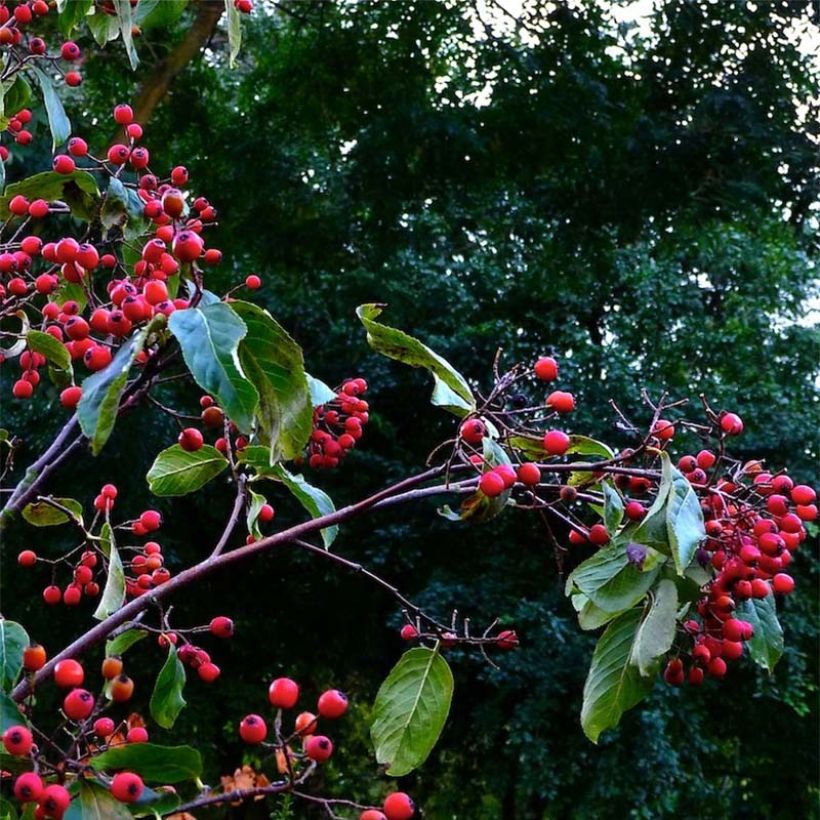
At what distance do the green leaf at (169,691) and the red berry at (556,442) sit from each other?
346 millimetres

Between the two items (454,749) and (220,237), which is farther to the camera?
(454,749)

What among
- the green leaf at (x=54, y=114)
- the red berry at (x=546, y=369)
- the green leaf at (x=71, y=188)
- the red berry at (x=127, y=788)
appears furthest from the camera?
the green leaf at (x=54, y=114)

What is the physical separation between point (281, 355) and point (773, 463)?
375 cm

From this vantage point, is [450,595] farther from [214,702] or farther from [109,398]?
[109,398]

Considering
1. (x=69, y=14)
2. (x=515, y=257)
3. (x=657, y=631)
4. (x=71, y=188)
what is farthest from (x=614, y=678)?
(x=515, y=257)

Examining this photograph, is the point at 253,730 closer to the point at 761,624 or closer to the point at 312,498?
the point at 312,498

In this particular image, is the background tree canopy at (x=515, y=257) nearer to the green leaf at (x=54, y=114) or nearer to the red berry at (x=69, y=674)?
the green leaf at (x=54, y=114)

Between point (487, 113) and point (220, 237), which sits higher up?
point (487, 113)

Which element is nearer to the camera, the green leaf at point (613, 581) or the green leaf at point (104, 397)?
the green leaf at point (104, 397)

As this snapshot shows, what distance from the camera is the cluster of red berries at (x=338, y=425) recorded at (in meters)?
1.09

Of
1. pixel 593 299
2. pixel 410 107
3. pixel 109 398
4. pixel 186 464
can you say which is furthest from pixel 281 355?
pixel 593 299

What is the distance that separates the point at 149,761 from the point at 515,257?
4164 millimetres

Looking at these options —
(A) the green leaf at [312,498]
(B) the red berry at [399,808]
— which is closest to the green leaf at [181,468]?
(A) the green leaf at [312,498]

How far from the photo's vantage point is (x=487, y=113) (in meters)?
3.96
